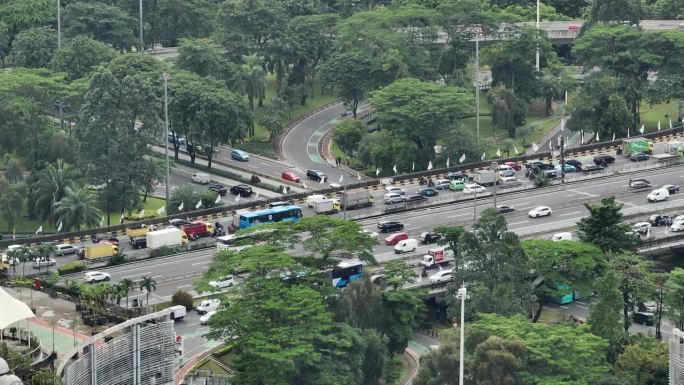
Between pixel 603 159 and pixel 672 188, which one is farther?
pixel 603 159

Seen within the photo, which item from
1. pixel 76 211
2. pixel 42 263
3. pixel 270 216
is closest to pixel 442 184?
pixel 270 216

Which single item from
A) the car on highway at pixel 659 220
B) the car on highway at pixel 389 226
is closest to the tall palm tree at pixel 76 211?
the car on highway at pixel 389 226

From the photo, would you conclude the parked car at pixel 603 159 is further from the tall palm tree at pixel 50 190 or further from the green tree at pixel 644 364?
the green tree at pixel 644 364

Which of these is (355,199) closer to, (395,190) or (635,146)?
(395,190)

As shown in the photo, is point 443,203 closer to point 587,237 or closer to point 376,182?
point 376,182

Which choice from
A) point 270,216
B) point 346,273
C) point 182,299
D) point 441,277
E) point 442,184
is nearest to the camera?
point 182,299

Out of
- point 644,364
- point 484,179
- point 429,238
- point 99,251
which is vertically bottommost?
point 644,364

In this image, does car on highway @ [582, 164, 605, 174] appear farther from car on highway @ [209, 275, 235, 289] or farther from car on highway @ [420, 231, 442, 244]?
car on highway @ [209, 275, 235, 289]

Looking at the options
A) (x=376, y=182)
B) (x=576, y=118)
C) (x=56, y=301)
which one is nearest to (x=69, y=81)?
(x=376, y=182)

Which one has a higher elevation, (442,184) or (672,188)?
(442,184)
